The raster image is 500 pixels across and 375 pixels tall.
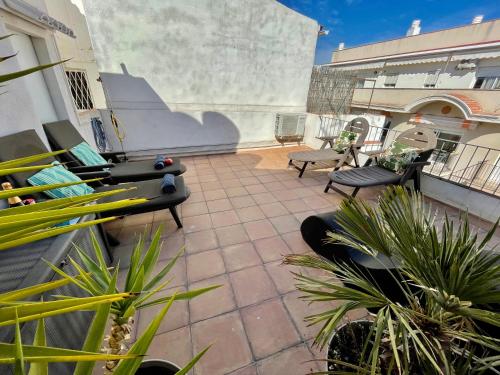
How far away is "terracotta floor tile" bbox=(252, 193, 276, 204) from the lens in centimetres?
322

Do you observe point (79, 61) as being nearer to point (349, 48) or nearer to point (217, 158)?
point (217, 158)

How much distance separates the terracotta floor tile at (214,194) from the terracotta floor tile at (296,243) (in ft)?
4.15

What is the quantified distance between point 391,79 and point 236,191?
11.7m

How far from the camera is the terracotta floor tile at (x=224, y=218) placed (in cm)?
269

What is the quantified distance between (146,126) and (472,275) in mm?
5168

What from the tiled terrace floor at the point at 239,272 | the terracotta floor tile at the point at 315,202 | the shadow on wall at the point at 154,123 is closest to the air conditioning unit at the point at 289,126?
the shadow on wall at the point at 154,123

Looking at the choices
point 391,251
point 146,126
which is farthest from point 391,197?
point 146,126

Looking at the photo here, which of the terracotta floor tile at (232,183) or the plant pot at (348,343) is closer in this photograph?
the plant pot at (348,343)

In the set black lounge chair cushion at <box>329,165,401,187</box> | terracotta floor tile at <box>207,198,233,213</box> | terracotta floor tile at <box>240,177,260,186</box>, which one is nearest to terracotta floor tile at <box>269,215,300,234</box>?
terracotta floor tile at <box>207,198,233,213</box>

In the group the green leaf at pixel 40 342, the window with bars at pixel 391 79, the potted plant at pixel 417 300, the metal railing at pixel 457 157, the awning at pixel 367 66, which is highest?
the awning at pixel 367 66

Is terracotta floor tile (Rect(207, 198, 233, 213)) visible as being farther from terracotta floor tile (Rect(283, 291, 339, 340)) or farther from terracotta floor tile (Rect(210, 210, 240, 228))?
terracotta floor tile (Rect(283, 291, 339, 340))

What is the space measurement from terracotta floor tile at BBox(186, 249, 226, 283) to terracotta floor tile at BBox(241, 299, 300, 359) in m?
0.48

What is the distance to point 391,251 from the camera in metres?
0.98

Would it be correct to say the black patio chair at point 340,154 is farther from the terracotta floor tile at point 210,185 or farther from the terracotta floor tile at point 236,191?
the terracotta floor tile at point 210,185
